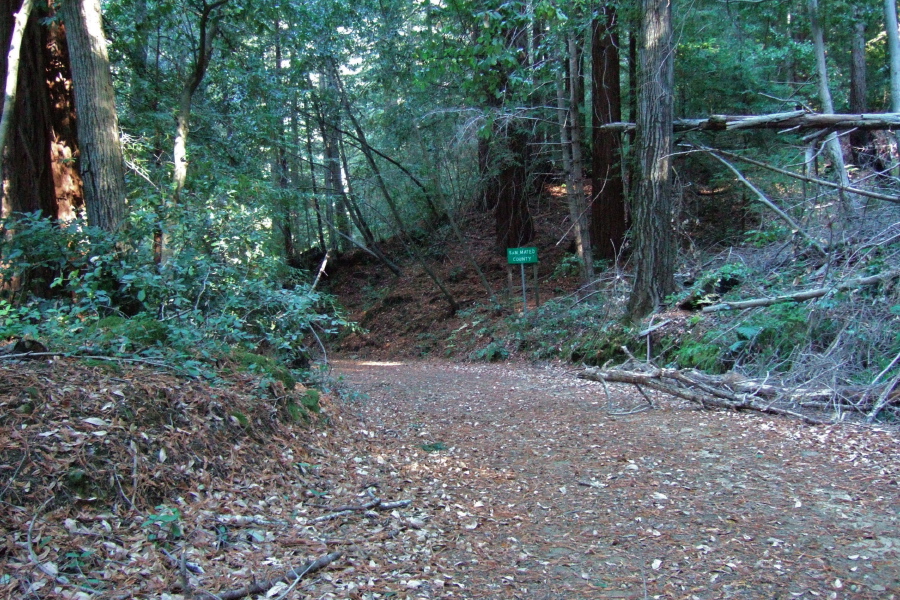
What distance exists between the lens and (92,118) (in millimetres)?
7336

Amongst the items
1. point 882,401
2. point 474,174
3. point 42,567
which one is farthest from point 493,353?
point 42,567

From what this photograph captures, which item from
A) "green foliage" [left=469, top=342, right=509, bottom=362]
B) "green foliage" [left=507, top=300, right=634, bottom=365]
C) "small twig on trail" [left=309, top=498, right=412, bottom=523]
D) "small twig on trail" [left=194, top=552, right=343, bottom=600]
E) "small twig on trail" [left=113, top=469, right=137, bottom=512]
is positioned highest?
"small twig on trail" [left=113, top=469, right=137, bottom=512]

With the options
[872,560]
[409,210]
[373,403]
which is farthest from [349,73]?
[872,560]

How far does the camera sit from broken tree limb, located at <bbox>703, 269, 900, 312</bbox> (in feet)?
24.7

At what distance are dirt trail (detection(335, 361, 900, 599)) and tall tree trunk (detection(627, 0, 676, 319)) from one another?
412 cm

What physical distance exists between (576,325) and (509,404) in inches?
246

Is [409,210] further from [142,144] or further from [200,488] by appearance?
[200,488]

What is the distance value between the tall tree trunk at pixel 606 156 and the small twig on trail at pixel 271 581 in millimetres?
13153

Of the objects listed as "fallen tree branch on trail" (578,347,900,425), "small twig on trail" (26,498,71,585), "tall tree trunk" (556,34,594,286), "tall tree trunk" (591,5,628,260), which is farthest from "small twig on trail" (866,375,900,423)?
"tall tree trunk" (591,5,628,260)

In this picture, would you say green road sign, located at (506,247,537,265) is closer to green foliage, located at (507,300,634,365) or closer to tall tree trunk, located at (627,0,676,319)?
green foliage, located at (507,300,634,365)

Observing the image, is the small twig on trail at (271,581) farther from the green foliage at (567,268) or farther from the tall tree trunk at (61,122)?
the green foliage at (567,268)

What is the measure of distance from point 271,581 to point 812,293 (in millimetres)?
7392

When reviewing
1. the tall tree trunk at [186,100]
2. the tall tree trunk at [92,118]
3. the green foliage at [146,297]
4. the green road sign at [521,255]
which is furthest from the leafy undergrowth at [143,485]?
the green road sign at [521,255]

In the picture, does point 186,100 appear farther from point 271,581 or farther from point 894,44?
point 894,44
